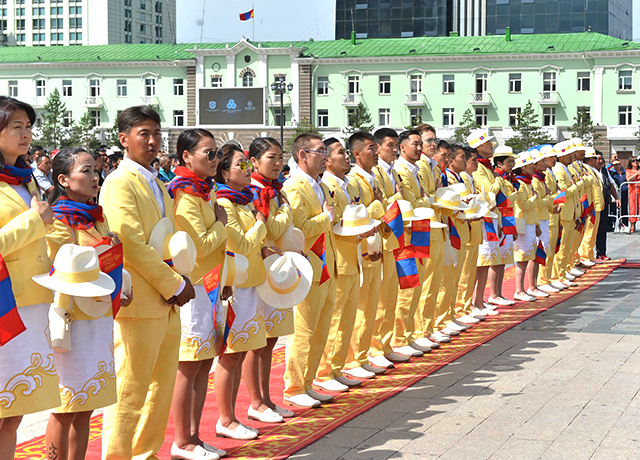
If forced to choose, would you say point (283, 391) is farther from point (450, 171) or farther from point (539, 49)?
point (539, 49)

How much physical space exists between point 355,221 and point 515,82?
55915mm

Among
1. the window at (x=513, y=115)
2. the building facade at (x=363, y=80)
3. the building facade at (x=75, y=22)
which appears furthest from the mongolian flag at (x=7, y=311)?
the building facade at (x=75, y=22)

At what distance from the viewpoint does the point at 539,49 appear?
60.0 metres

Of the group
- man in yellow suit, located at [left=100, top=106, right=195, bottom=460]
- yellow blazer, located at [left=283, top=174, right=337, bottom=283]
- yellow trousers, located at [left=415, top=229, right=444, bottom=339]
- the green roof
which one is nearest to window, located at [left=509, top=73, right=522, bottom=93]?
the green roof

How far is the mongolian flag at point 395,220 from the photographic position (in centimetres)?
759

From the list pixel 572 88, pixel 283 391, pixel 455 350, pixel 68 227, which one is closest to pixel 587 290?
pixel 455 350

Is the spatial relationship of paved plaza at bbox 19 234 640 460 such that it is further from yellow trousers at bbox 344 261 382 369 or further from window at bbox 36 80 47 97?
window at bbox 36 80 47 97

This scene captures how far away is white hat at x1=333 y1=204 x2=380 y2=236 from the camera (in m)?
6.71

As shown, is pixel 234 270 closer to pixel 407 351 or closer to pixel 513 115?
pixel 407 351

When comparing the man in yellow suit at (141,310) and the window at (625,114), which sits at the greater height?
the window at (625,114)

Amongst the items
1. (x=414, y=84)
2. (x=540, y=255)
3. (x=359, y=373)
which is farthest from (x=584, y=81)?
(x=359, y=373)

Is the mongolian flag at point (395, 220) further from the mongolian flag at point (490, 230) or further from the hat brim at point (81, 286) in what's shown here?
the hat brim at point (81, 286)

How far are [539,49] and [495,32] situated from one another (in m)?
29.2

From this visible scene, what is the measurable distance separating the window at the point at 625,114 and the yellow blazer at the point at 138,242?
57.0m
